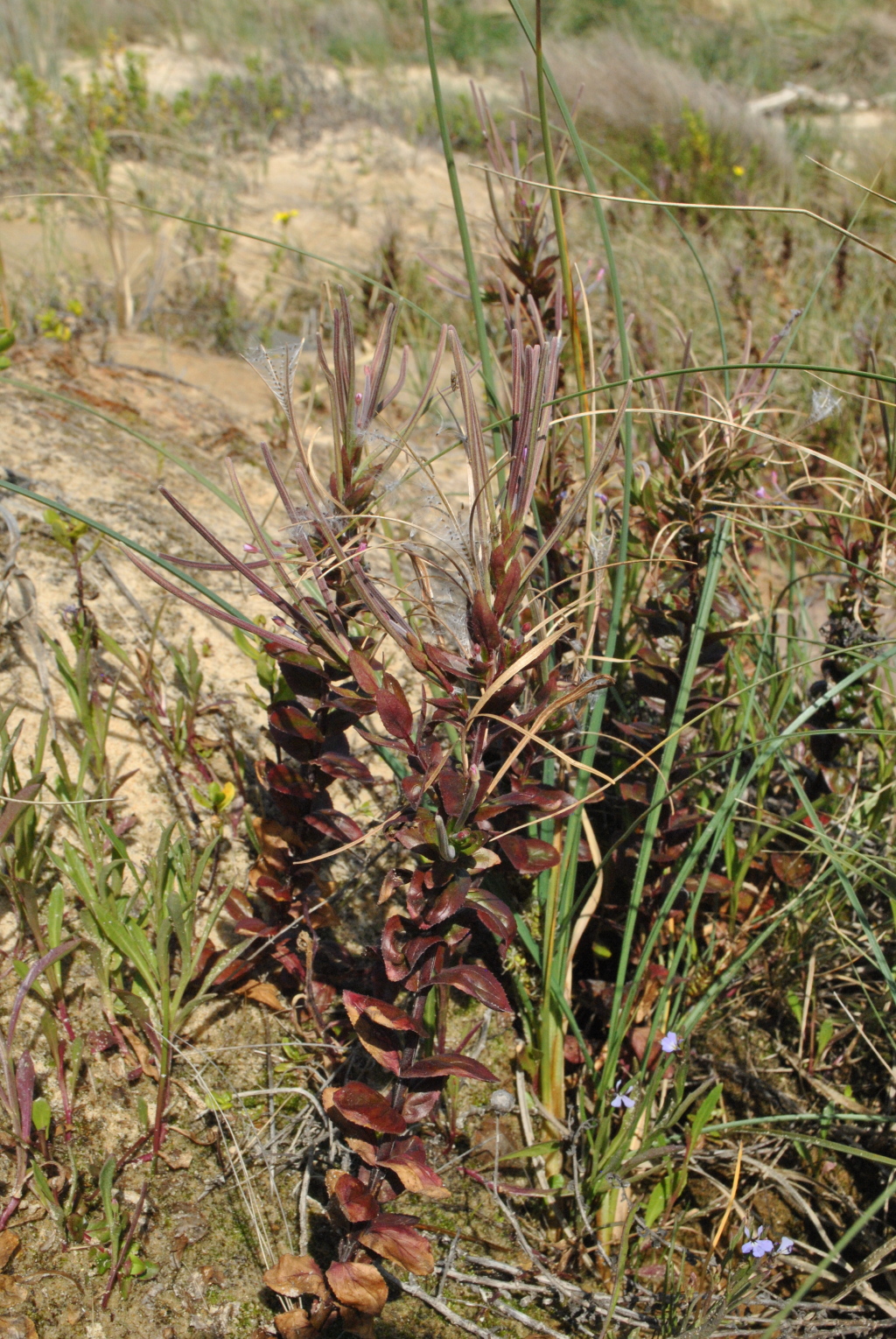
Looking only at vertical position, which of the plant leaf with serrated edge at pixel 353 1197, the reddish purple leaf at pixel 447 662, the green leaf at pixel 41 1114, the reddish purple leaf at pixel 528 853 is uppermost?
the reddish purple leaf at pixel 447 662

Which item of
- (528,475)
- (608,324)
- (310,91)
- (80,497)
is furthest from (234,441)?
(310,91)

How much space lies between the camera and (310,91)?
287 inches

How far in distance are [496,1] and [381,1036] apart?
1434 centimetres

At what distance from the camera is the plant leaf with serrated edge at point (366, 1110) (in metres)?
1.09

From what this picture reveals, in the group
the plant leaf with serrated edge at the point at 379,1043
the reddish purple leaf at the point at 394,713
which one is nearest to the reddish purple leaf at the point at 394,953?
the plant leaf with serrated edge at the point at 379,1043

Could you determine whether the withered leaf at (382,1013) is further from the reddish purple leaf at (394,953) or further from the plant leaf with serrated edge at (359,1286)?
the plant leaf with serrated edge at (359,1286)

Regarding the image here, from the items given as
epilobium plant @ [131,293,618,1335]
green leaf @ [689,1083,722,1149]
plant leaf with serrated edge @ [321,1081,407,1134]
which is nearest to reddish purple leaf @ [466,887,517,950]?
epilobium plant @ [131,293,618,1335]

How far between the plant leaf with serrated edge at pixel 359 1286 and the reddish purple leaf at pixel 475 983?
1.20 feet

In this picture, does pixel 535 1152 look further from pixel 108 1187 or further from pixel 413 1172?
pixel 108 1187

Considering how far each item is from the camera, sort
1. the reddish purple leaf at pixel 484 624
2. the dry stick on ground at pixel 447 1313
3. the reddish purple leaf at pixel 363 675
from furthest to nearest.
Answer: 1. the dry stick on ground at pixel 447 1313
2. the reddish purple leaf at pixel 363 675
3. the reddish purple leaf at pixel 484 624

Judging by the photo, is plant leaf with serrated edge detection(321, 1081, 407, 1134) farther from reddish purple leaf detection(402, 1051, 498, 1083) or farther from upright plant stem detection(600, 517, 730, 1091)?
upright plant stem detection(600, 517, 730, 1091)

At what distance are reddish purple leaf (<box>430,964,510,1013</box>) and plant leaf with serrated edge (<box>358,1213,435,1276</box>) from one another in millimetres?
301

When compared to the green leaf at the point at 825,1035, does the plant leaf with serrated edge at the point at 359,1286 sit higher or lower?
higher

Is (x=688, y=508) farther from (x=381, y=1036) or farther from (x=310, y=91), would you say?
(x=310, y=91)
